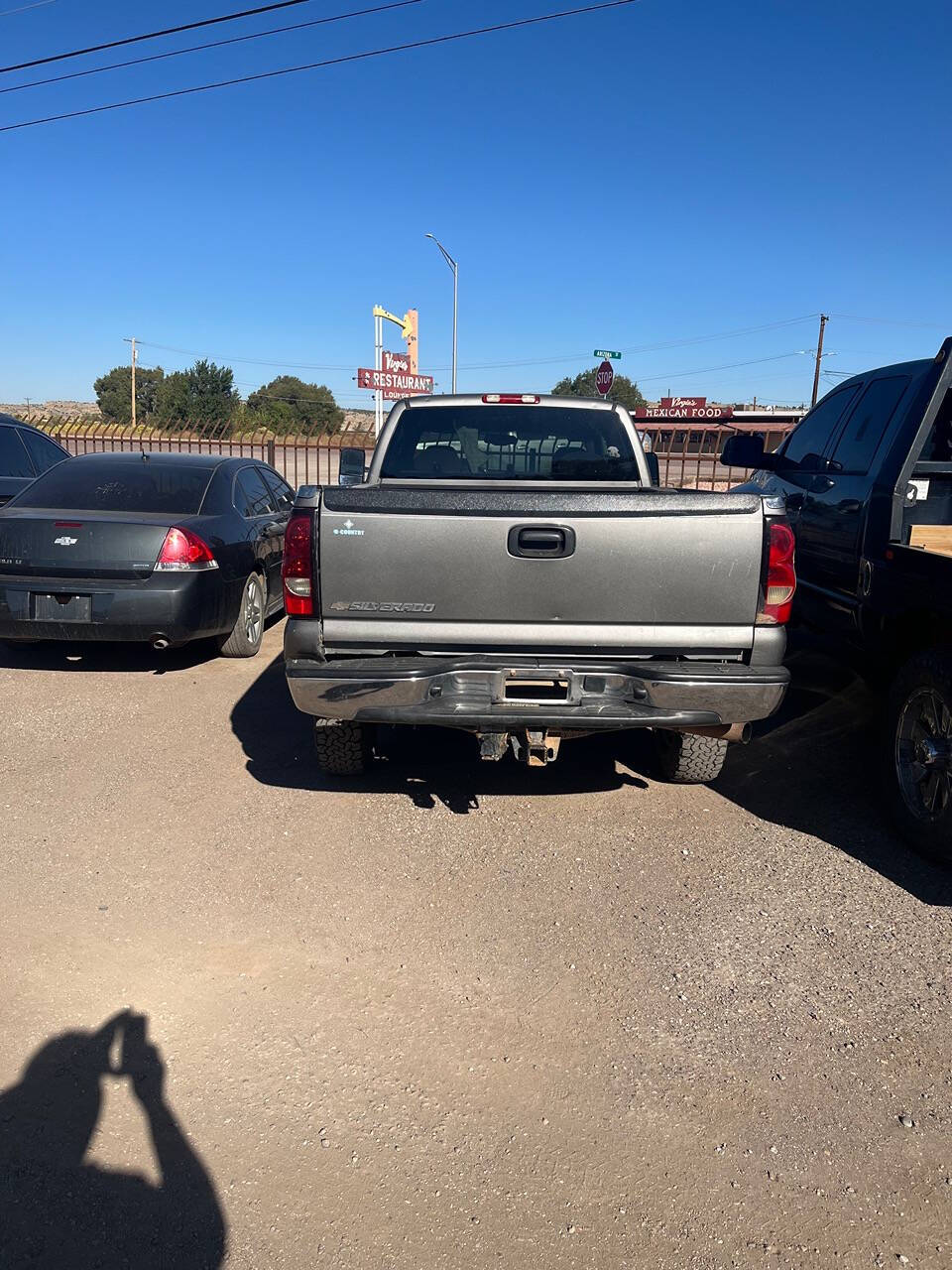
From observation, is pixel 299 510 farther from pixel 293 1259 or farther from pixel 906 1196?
pixel 906 1196

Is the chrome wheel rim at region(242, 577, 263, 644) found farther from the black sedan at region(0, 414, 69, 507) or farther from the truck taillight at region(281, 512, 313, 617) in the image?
the truck taillight at region(281, 512, 313, 617)

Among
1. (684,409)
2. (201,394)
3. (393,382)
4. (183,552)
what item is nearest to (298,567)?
(183,552)

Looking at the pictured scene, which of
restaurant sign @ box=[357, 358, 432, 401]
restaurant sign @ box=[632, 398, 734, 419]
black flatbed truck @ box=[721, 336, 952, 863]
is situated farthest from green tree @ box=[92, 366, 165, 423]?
black flatbed truck @ box=[721, 336, 952, 863]

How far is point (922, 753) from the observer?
4.09m

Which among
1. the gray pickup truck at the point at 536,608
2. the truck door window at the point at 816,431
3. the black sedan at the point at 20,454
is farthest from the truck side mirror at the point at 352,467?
the black sedan at the point at 20,454

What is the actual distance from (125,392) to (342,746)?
92.3 meters

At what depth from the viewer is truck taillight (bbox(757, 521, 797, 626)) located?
3.77 meters

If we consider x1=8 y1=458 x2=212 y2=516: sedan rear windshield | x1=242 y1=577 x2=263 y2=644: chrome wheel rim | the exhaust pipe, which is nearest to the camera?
the exhaust pipe

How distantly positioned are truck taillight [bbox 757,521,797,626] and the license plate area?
83 cm

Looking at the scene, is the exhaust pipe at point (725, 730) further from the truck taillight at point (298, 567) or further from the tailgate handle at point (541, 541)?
the truck taillight at point (298, 567)

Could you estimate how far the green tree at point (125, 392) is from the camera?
84188 millimetres

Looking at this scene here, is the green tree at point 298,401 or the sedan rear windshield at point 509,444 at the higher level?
the green tree at point 298,401

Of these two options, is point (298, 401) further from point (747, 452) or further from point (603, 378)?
point (747, 452)

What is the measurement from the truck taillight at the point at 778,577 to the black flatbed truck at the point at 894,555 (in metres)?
0.62
